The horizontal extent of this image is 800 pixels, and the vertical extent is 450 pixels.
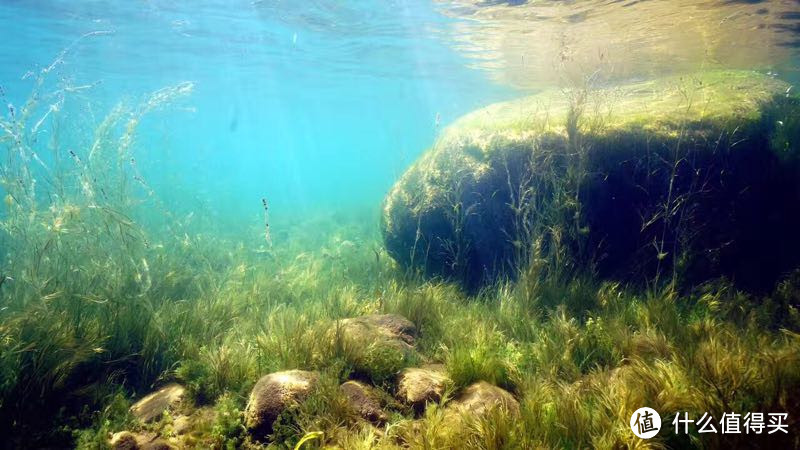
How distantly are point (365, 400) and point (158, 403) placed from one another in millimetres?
2736

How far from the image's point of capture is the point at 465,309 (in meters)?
7.10

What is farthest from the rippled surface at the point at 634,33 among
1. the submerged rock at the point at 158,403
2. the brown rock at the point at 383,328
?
the submerged rock at the point at 158,403

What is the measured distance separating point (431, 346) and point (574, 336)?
201cm

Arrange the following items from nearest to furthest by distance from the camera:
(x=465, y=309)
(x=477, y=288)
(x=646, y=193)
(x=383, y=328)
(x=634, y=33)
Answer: (x=383, y=328)
(x=465, y=309)
(x=646, y=193)
(x=477, y=288)
(x=634, y=33)

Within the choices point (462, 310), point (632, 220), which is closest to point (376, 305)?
point (462, 310)

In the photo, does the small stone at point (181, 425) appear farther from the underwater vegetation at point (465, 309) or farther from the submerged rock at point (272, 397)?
the submerged rock at point (272, 397)

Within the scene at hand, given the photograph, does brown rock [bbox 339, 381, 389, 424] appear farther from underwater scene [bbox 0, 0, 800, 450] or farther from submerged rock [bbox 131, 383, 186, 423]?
submerged rock [bbox 131, 383, 186, 423]

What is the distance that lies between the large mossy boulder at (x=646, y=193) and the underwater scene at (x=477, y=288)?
48mm

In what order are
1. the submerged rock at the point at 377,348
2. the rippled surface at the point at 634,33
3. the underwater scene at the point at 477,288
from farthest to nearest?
the rippled surface at the point at 634,33, the submerged rock at the point at 377,348, the underwater scene at the point at 477,288

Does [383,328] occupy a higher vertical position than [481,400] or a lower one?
lower

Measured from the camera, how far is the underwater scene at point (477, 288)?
411cm

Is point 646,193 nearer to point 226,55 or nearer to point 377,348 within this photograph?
point 377,348

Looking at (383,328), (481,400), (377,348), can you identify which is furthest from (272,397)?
(481,400)

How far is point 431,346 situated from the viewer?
5949 mm
